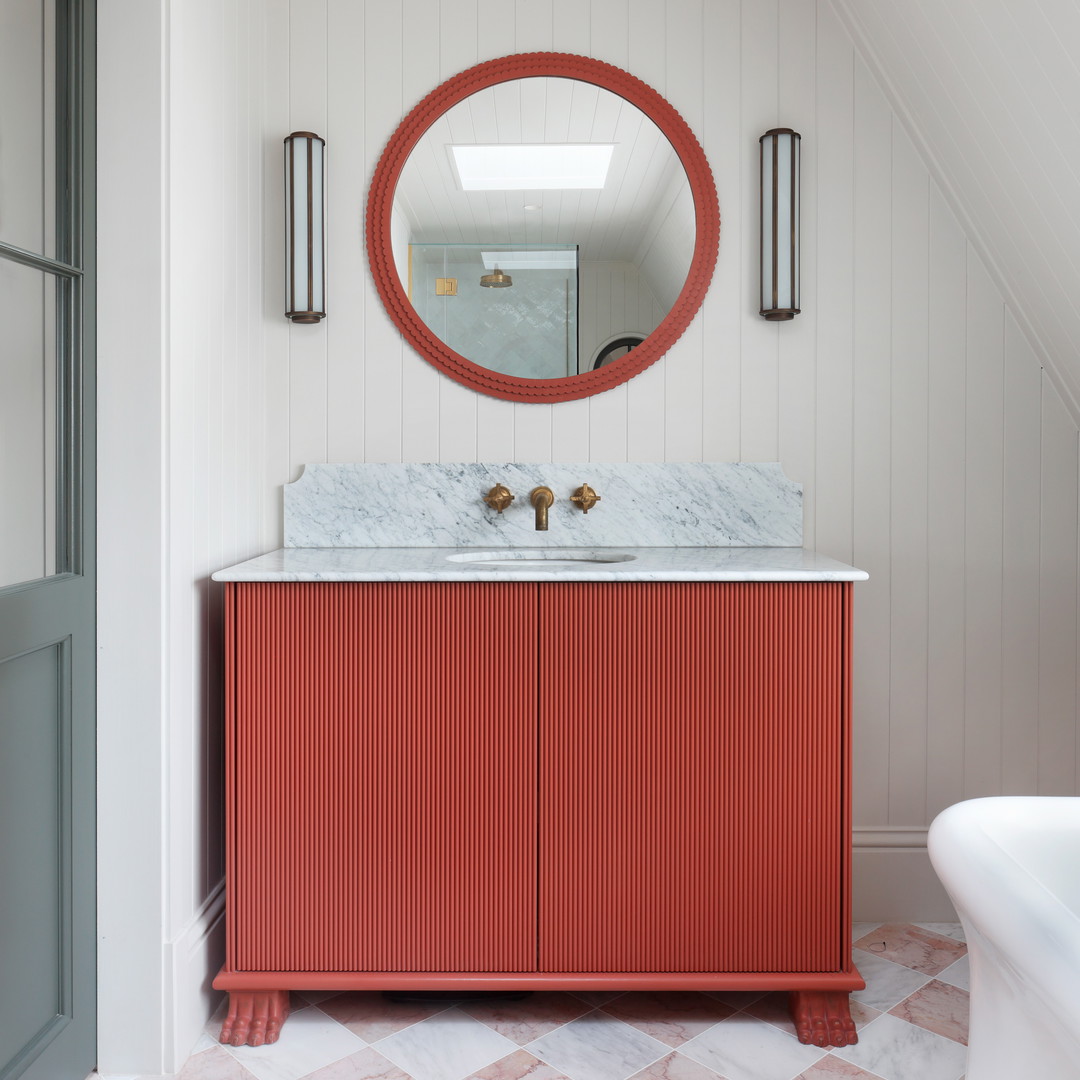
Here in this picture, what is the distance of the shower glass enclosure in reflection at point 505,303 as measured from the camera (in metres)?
2.04

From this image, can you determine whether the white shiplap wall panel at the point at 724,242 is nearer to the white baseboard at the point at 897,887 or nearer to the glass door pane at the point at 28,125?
the white baseboard at the point at 897,887

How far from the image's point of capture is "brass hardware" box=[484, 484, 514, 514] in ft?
6.46

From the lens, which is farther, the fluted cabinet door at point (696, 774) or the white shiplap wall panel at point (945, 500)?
the white shiplap wall panel at point (945, 500)

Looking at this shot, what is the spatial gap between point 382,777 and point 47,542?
0.66 metres

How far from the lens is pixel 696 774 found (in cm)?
154

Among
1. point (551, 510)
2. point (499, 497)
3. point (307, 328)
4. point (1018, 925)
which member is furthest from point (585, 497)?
point (1018, 925)

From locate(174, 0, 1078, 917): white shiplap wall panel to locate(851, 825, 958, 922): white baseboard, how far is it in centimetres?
8

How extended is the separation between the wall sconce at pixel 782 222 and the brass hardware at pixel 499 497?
72 cm

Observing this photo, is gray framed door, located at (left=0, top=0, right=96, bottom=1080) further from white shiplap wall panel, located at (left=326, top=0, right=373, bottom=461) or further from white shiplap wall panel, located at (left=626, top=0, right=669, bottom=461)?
white shiplap wall panel, located at (left=626, top=0, right=669, bottom=461)

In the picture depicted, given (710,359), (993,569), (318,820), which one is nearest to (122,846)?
(318,820)

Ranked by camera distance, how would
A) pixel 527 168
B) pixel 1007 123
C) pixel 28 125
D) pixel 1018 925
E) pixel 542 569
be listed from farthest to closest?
pixel 527 168
pixel 1007 123
pixel 542 569
pixel 28 125
pixel 1018 925

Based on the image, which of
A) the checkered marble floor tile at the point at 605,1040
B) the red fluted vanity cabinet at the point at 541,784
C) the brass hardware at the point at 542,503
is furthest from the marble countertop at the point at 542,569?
the checkered marble floor tile at the point at 605,1040

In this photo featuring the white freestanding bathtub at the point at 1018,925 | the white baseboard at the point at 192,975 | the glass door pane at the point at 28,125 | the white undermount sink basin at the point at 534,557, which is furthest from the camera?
the white undermount sink basin at the point at 534,557

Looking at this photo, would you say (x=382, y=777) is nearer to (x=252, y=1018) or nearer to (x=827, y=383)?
(x=252, y=1018)
